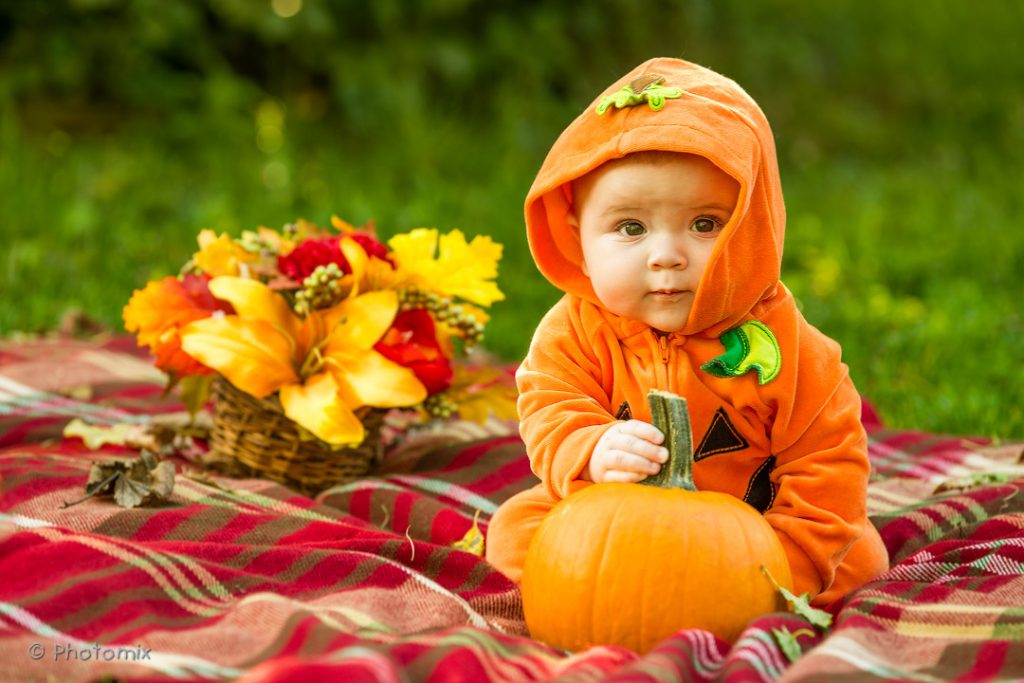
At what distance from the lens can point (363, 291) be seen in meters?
3.02

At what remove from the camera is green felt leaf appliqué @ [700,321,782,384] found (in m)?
2.32

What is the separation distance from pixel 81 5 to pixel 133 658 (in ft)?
15.2

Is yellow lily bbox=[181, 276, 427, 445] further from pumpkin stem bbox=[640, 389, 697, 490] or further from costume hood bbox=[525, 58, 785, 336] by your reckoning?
pumpkin stem bbox=[640, 389, 697, 490]

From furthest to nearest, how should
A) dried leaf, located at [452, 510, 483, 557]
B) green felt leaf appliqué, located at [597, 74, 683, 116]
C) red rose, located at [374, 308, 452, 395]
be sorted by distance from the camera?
red rose, located at [374, 308, 452, 395] → dried leaf, located at [452, 510, 483, 557] → green felt leaf appliqué, located at [597, 74, 683, 116]

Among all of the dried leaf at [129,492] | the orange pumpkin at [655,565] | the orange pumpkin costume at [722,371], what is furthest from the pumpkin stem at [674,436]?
the dried leaf at [129,492]

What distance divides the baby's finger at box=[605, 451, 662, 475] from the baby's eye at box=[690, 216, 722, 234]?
1.38 feet

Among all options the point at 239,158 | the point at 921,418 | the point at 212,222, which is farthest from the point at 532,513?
the point at 239,158

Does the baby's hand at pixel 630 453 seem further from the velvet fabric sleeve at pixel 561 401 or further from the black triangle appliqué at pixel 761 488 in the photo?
the black triangle appliqué at pixel 761 488

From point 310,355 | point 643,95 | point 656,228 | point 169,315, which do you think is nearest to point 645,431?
point 656,228

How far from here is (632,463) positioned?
2.16m

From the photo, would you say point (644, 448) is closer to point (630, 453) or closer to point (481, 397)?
point (630, 453)

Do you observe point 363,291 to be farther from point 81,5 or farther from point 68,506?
point 81,5

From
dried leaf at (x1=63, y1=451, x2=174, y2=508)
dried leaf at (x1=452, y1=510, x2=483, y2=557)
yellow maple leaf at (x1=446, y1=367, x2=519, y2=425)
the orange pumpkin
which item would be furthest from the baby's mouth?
dried leaf at (x1=63, y1=451, x2=174, y2=508)

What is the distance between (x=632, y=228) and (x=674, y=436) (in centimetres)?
38
